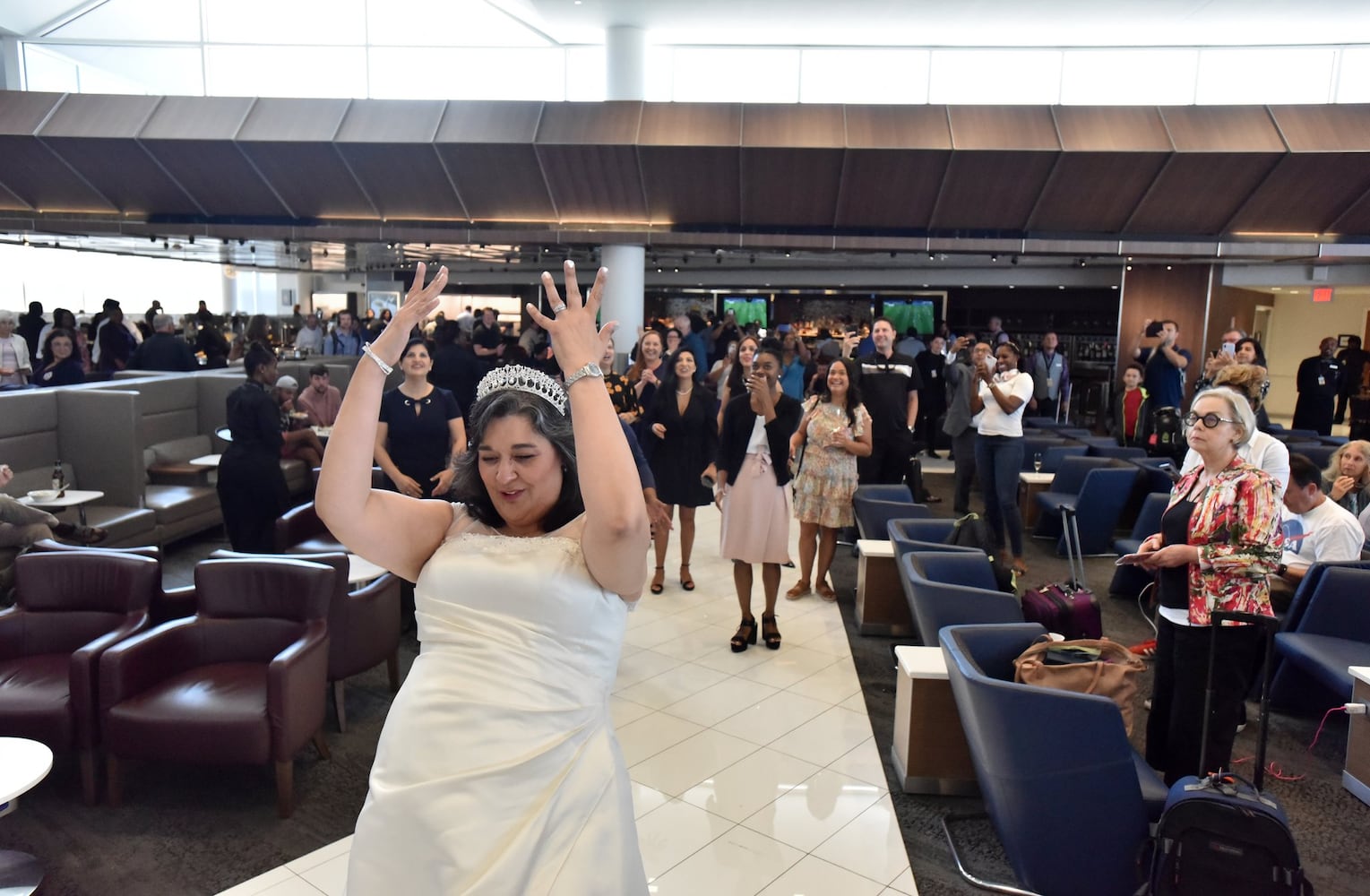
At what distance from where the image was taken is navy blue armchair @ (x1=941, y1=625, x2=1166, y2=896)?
2.68 metres

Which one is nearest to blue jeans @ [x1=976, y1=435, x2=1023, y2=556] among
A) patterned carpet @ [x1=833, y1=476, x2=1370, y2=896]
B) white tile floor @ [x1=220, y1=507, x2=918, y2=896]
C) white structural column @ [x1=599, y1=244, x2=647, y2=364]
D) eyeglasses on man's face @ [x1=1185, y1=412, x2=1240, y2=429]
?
white tile floor @ [x1=220, y1=507, x2=918, y2=896]

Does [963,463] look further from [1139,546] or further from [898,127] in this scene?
[898,127]

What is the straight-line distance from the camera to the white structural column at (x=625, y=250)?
11016 mm

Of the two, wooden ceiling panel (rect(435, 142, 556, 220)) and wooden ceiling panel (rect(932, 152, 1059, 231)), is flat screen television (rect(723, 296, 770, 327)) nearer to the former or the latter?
wooden ceiling panel (rect(932, 152, 1059, 231))

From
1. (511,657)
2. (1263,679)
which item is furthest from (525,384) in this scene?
(1263,679)

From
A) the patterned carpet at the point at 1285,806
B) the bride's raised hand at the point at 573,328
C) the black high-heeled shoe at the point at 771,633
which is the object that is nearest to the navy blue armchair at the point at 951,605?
the patterned carpet at the point at 1285,806

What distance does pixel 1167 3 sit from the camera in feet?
31.2

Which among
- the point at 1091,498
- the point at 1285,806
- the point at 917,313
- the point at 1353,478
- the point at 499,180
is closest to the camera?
the point at 1285,806

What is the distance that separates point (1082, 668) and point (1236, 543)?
811 mm

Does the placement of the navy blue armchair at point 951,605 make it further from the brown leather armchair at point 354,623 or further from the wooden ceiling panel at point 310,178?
the wooden ceiling panel at point 310,178

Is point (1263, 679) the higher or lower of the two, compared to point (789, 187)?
lower

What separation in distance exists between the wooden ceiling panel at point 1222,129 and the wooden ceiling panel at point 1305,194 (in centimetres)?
37

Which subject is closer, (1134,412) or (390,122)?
(1134,412)

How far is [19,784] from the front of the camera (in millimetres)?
2766
